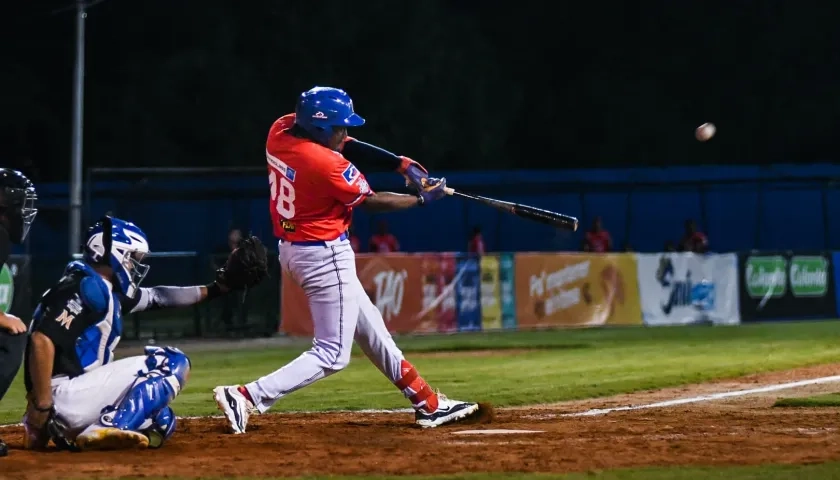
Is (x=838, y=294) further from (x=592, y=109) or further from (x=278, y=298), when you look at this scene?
(x=592, y=109)

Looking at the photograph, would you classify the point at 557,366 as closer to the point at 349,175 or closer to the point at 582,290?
the point at 349,175

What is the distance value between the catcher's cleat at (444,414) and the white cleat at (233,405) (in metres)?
1.15

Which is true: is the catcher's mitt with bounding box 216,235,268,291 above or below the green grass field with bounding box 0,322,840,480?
above

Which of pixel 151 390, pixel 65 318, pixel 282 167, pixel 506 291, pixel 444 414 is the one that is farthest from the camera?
pixel 506 291

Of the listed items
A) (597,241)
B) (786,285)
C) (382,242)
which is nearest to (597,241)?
(597,241)

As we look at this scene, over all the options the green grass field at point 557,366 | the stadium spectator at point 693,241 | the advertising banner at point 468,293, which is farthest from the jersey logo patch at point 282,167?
the stadium spectator at point 693,241

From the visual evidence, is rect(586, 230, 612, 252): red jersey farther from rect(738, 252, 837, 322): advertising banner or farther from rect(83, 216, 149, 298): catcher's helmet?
rect(83, 216, 149, 298): catcher's helmet

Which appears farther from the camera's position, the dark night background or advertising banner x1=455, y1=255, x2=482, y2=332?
the dark night background

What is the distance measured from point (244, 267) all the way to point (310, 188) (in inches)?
25.3

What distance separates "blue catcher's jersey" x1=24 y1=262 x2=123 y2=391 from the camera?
748cm

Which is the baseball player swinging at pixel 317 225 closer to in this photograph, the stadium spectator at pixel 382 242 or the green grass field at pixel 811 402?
the green grass field at pixel 811 402

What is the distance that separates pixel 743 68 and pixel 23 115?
2215 cm

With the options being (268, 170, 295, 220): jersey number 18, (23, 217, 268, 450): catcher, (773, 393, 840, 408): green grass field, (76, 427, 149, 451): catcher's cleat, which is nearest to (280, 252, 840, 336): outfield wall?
(773, 393, 840, 408): green grass field

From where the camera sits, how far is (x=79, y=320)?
296 inches
